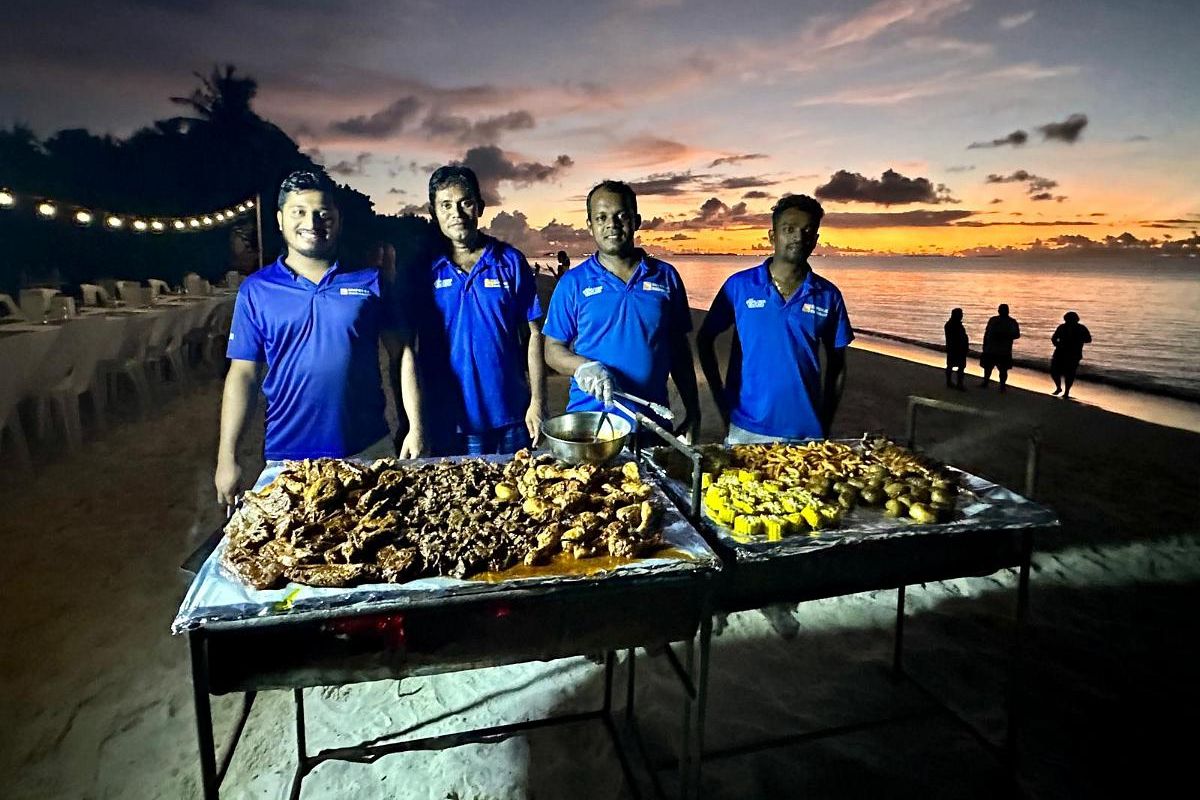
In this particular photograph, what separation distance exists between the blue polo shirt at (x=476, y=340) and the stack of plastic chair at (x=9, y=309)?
21.2 feet

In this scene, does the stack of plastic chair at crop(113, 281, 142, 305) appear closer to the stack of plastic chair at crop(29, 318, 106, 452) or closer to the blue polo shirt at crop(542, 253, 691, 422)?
the stack of plastic chair at crop(29, 318, 106, 452)

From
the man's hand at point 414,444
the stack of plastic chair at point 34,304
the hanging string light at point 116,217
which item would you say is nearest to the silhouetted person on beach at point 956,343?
the man's hand at point 414,444

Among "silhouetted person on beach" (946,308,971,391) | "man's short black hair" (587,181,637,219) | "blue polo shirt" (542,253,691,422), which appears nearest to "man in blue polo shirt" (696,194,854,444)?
"blue polo shirt" (542,253,691,422)

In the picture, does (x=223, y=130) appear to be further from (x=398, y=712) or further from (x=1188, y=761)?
(x=1188, y=761)

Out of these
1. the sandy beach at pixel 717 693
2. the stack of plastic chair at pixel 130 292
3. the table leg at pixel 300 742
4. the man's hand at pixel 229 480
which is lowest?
the sandy beach at pixel 717 693

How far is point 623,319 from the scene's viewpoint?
334 centimetres

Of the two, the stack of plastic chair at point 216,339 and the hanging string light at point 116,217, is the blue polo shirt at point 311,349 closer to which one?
the hanging string light at point 116,217

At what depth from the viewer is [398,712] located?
119 inches

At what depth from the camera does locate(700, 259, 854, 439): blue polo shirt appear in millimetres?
3420

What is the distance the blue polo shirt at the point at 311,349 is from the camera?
9.29 ft

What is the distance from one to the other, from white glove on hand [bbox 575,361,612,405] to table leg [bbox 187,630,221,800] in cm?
167

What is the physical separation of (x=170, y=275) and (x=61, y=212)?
1066 centimetres

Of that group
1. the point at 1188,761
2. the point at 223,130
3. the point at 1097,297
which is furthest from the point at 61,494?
the point at 1097,297

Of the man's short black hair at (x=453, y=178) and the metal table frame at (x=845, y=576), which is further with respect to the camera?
the man's short black hair at (x=453, y=178)
